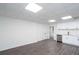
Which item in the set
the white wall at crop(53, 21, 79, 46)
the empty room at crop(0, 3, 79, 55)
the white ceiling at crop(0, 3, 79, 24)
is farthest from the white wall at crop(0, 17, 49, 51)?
the white wall at crop(53, 21, 79, 46)

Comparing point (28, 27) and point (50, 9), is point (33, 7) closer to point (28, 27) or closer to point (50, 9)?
point (50, 9)

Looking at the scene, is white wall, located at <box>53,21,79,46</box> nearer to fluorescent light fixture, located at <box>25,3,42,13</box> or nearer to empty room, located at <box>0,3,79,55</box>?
empty room, located at <box>0,3,79,55</box>

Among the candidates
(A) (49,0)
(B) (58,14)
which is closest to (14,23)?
(B) (58,14)

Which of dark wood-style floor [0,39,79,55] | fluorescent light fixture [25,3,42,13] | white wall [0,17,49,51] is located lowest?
dark wood-style floor [0,39,79,55]

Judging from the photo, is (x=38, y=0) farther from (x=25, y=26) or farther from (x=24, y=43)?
(x=24, y=43)

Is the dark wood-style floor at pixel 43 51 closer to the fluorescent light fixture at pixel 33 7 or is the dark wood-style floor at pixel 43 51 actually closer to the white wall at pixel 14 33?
the white wall at pixel 14 33

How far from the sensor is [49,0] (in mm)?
774

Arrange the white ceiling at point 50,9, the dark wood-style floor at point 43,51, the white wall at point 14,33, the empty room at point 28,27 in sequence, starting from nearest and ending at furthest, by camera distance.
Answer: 1. the white ceiling at point 50,9
2. the empty room at point 28,27
3. the dark wood-style floor at point 43,51
4. the white wall at point 14,33

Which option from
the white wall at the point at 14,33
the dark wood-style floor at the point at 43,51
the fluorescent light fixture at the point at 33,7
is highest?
the fluorescent light fixture at the point at 33,7

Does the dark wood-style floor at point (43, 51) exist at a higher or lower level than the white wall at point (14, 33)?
lower

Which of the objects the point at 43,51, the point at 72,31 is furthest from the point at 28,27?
the point at 72,31

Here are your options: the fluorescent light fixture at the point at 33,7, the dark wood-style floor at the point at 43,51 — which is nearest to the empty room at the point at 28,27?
the dark wood-style floor at the point at 43,51

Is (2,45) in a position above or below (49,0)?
below
